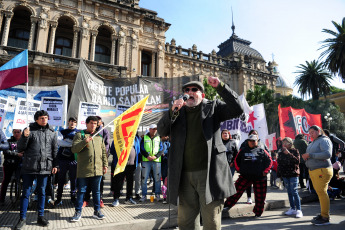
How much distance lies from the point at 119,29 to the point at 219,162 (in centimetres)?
2041

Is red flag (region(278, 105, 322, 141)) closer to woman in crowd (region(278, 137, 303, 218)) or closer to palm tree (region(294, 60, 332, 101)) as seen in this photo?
woman in crowd (region(278, 137, 303, 218))

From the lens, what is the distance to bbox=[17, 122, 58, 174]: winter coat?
413 cm

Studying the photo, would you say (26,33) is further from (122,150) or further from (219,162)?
(219,162)

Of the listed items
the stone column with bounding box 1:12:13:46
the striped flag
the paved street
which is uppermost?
the stone column with bounding box 1:12:13:46

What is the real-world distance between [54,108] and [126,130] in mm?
4337

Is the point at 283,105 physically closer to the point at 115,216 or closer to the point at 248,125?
the point at 248,125

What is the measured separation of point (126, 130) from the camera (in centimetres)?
469

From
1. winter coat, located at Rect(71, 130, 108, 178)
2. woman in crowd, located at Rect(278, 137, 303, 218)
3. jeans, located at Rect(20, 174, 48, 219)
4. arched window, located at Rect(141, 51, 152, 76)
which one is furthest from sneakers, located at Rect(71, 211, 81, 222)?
arched window, located at Rect(141, 51, 152, 76)

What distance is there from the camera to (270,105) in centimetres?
2542

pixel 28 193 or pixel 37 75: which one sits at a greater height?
pixel 37 75

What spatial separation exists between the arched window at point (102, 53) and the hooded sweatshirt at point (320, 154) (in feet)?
65.3

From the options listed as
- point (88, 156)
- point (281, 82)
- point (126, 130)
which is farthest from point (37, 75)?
point (281, 82)

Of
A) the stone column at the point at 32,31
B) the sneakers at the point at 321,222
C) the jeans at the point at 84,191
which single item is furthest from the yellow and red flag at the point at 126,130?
Result: the stone column at the point at 32,31

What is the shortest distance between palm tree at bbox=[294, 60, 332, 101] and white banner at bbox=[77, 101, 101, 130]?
3624 cm
